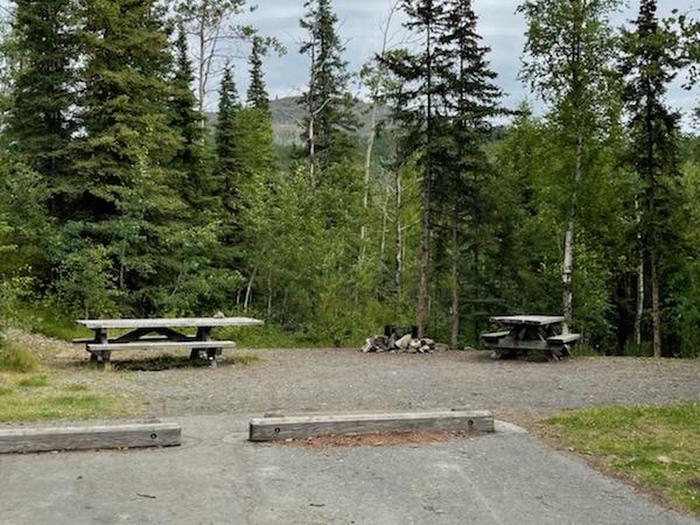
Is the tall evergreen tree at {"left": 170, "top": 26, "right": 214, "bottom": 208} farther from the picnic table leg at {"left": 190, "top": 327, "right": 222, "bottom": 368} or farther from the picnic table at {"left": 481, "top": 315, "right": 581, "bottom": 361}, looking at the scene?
the picnic table at {"left": 481, "top": 315, "right": 581, "bottom": 361}

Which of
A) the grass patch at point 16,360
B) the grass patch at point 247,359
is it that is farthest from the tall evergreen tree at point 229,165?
the grass patch at point 16,360

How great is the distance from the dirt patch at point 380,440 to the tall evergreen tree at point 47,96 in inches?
611

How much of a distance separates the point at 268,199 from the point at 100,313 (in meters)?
6.83

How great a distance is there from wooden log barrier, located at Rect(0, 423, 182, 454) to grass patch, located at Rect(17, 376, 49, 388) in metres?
4.13

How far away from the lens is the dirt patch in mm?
6031

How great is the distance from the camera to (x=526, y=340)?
14.3 meters

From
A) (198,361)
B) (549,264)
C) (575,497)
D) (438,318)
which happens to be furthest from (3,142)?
(575,497)

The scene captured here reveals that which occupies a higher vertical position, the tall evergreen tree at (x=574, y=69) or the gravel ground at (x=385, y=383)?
the tall evergreen tree at (x=574, y=69)

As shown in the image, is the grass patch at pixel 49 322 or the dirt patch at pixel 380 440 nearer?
the dirt patch at pixel 380 440

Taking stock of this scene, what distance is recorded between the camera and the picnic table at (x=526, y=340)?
1382 cm

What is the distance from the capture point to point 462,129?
17562 millimetres

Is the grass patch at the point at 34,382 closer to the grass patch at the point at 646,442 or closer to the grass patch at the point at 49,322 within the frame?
the grass patch at the point at 49,322

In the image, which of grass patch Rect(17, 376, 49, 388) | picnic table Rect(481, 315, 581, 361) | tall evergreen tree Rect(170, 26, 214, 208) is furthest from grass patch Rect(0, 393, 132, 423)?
tall evergreen tree Rect(170, 26, 214, 208)

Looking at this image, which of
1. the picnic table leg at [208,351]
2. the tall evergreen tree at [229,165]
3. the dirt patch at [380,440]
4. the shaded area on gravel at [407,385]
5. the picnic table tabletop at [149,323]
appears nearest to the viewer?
the dirt patch at [380,440]
